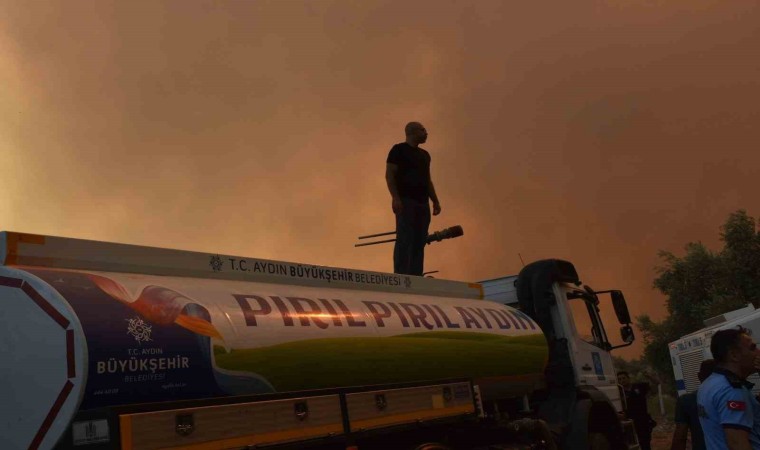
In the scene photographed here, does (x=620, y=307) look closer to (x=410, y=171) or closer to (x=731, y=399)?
(x=410, y=171)

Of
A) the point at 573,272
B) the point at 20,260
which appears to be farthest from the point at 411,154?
the point at 20,260

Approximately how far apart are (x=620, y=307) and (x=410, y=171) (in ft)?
11.3

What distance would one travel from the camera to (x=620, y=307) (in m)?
10.2

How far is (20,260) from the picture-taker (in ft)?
15.0

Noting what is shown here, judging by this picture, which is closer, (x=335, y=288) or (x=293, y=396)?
(x=293, y=396)

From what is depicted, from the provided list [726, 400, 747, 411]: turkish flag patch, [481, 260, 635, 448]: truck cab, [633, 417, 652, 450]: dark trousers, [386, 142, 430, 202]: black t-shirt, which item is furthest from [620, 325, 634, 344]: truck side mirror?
[726, 400, 747, 411]: turkish flag patch

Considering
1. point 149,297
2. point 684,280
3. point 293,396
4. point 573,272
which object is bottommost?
point 293,396

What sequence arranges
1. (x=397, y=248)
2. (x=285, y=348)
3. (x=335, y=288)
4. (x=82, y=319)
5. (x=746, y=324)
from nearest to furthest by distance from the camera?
(x=82, y=319) → (x=285, y=348) → (x=335, y=288) → (x=397, y=248) → (x=746, y=324)

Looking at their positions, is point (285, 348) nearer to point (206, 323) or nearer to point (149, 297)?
point (206, 323)

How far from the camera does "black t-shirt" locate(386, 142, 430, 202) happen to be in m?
10.5

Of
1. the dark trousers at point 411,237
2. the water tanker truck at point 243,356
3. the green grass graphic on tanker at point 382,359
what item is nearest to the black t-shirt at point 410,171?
the dark trousers at point 411,237

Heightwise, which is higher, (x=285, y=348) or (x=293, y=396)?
(x=285, y=348)

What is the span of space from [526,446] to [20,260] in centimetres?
539

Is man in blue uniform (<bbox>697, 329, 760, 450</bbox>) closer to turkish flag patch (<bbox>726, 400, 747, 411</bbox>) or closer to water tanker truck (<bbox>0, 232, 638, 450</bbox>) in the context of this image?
turkish flag patch (<bbox>726, 400, 747, 411</bbox>)
